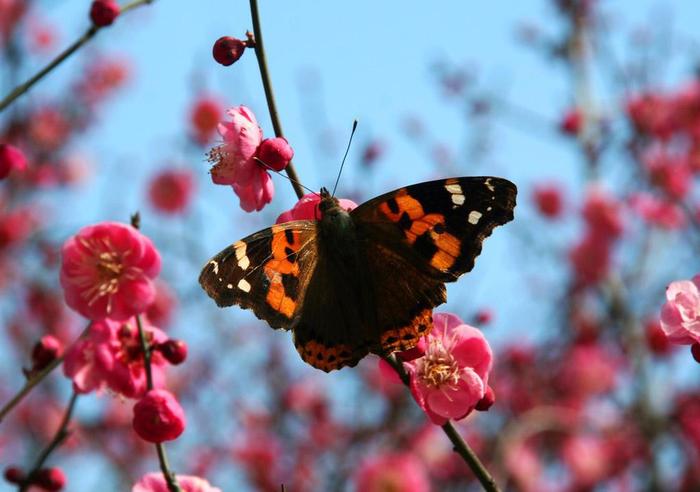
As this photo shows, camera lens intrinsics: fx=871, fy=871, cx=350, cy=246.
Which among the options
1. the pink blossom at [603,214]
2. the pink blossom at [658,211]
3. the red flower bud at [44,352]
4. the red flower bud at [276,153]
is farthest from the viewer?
the pink blossom at [603,214]

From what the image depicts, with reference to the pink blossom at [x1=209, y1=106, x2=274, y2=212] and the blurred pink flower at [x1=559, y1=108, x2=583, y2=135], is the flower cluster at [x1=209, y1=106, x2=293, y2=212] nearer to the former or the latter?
the pink blossom at [x1=209, y1=106, x2=274, y2=212]

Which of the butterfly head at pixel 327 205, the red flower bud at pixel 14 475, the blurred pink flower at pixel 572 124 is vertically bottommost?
the butterfly head at pixel 327 205

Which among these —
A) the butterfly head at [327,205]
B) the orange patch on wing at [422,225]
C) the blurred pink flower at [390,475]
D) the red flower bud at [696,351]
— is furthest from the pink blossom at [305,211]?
the blurred pink flower at [390,475]

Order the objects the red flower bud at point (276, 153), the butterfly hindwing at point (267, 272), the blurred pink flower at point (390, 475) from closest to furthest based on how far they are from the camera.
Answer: the red flower bud at point (276, 153), the butterfly hindwing at point (267, 272), the blurred pink flower at point (390, 475)

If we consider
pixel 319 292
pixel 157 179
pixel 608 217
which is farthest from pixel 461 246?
pixel 157 179

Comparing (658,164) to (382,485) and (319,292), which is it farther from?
(319,292)

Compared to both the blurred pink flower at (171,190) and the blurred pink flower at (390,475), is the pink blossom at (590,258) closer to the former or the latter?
the blurred pink flower at (390,475)
